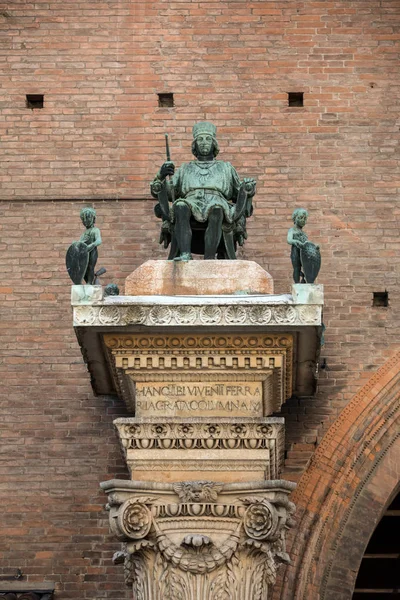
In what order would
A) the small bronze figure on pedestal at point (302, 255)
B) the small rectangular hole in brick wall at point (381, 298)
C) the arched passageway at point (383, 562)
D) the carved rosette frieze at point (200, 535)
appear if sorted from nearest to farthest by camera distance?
the carved rosette frieze at point (200, 535) → the small bronze figure on pedestal at point (302, 255) → the small rectangular hole in brick wall at point (381, 298) → the arched passageway at point (383, 562)

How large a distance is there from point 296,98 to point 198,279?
357 centimetres

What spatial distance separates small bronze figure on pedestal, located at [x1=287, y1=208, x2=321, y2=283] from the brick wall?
2.16 m

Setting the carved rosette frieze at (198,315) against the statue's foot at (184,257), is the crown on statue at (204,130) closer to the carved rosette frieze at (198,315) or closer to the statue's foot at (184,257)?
the statue's foot at (184,257)

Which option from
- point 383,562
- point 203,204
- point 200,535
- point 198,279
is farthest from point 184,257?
point 383,562

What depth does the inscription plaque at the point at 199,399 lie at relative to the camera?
11750mm

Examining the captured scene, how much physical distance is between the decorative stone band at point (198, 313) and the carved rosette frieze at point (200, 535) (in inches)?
41.3

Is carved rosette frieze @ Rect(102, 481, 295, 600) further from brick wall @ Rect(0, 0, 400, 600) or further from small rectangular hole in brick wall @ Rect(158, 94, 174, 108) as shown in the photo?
small rectangular hole in brick wall @ Rect(158, 94, 174, 108)

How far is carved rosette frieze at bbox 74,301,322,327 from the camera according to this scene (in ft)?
38.1

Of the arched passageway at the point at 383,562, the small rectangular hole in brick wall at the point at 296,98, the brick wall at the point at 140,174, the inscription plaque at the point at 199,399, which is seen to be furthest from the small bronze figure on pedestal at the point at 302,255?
the arched passageway at the point at 383,562

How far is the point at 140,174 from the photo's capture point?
15.0 meters

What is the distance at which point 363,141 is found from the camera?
15023 millimetres

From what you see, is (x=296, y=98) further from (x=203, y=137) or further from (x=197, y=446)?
(x=197, y=446)

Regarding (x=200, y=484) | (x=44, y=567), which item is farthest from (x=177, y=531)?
(x=44, y=567)

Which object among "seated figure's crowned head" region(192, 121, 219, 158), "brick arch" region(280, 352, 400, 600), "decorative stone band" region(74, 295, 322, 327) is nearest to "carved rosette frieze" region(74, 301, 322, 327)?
"decorative stone band" region(74, 295, 322, 327)
